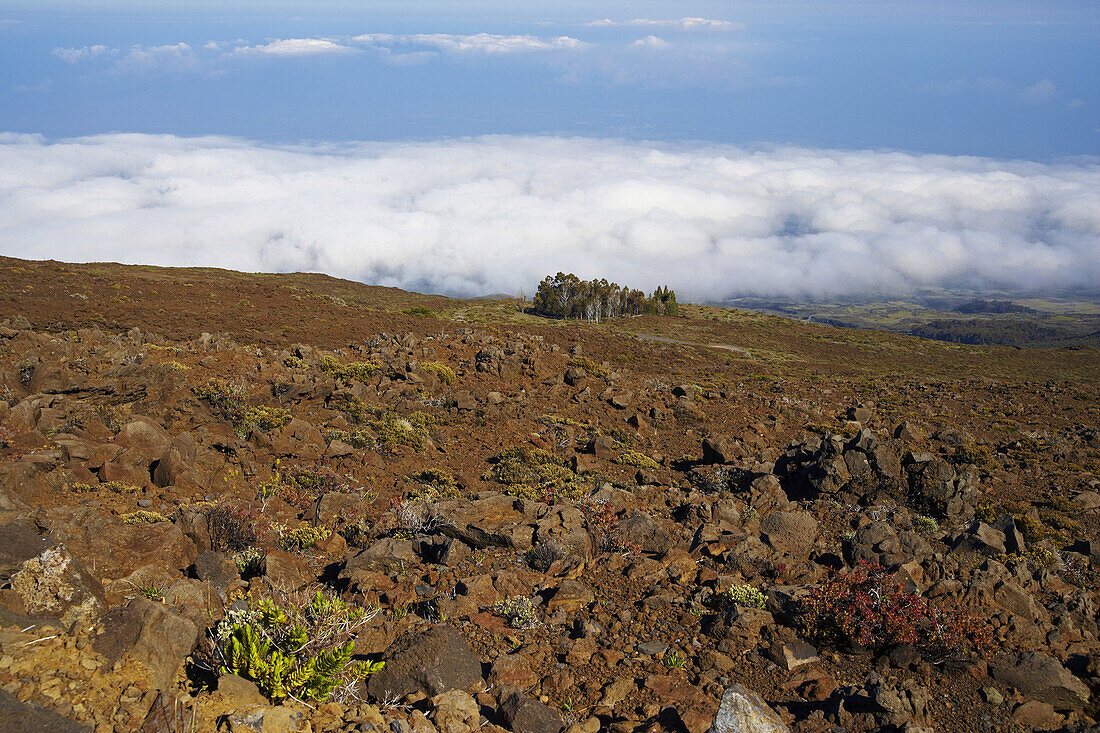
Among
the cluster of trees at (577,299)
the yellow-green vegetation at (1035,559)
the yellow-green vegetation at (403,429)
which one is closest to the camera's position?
A: the yellow-green vegetation at (1035,559)

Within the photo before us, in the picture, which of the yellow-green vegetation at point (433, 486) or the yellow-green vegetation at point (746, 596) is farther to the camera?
the yellow-green vegetation at point (433, 486)

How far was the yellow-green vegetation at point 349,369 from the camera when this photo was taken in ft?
50.9

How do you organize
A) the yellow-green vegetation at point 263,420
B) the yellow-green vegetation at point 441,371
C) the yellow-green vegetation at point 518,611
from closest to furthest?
the yellow-green vegetation at point 518,611 < the yellow-green vegetation at point 263,420 < the yellow-green vegetation at point 441,371

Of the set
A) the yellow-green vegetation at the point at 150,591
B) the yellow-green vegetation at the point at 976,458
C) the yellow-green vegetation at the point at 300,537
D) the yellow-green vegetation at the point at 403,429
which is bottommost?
the yellow-green vegetation at the point at 976,458

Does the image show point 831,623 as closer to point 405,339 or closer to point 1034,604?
point 1034,604

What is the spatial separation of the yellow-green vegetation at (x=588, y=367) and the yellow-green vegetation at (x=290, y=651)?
14.7m

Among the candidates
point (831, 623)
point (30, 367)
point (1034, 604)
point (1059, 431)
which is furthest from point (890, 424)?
point (30, 367)

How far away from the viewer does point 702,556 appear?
7.39 meters

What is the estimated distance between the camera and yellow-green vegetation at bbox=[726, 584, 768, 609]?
613cm

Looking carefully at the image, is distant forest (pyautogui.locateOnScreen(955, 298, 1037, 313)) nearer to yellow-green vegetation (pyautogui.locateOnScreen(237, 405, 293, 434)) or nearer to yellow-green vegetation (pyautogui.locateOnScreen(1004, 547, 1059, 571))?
yellow-green vegetation (pyautogui.locateOnScreen(1004, 547, 1059, 571))

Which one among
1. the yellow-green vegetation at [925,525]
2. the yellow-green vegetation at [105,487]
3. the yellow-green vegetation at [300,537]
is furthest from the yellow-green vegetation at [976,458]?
the yellow-green vegetation at [105,487]

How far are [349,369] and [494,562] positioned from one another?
9.97 meters

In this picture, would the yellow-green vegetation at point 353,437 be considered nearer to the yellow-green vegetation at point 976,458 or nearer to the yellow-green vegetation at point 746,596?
the yellow-green vegetation at point 746,596

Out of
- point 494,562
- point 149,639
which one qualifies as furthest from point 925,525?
point 149,639
